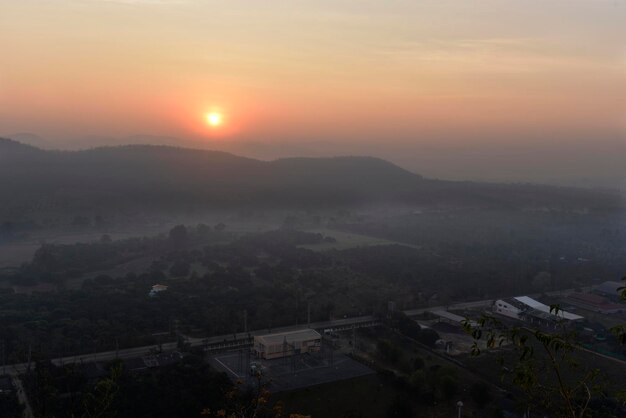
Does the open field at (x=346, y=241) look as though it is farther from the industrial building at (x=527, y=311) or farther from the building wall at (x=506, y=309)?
the industrial building at (x=527, y=311)

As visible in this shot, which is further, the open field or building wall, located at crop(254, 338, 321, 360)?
the open field

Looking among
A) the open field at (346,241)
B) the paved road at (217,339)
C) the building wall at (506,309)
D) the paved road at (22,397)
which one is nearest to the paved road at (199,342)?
the paved road at (217,339)

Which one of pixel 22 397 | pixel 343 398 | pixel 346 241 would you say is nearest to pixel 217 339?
pixel 343 398

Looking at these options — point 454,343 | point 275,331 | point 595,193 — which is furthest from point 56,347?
point 595,193

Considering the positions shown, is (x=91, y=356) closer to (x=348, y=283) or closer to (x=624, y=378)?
(x=348, y=283)

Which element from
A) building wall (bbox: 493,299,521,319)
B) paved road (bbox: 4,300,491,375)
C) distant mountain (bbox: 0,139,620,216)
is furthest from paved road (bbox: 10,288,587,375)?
distant mountain (bbox: 0,139,620,216)

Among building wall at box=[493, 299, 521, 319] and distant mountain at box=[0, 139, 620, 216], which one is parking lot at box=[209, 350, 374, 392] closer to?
building wall at box=[493, 299, 521, 319]
